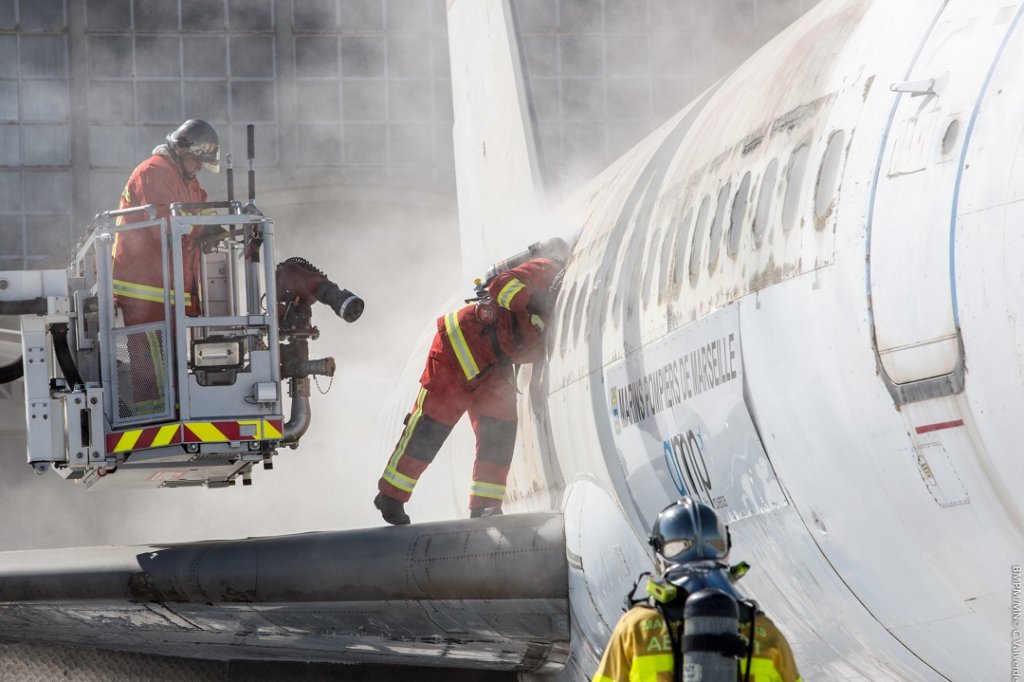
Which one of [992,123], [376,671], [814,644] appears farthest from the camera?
[376,671]

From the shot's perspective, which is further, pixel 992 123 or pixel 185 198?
pixel 185 198

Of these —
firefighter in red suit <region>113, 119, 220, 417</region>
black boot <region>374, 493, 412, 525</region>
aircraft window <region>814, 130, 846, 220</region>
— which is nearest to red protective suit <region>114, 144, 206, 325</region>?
firefighter in red suit <region>113, 119, 220, 417</region>

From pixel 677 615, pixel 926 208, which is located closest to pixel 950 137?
pixel 926 208

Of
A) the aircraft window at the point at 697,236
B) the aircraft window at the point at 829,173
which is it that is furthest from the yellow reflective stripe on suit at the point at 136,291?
the aircraft window at the point at 829,173

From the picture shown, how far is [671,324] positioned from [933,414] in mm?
1889

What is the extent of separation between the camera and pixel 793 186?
4.15 meters

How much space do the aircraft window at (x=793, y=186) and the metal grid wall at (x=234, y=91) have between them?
17565mm

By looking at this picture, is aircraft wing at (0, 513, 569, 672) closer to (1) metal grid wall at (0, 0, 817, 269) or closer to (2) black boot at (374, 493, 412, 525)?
(2) black boot at (374, 493, 412, 525)

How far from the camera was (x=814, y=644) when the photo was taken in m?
4.40

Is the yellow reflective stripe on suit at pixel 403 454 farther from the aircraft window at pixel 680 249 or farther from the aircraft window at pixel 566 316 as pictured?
the aircraft window at pixel 680 249

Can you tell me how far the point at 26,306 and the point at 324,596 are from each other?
2.17m

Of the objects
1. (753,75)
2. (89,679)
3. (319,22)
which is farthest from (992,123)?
(319,22)

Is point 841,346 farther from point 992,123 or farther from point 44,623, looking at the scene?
→ point 44,623

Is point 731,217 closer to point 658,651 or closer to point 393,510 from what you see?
point 658,651
